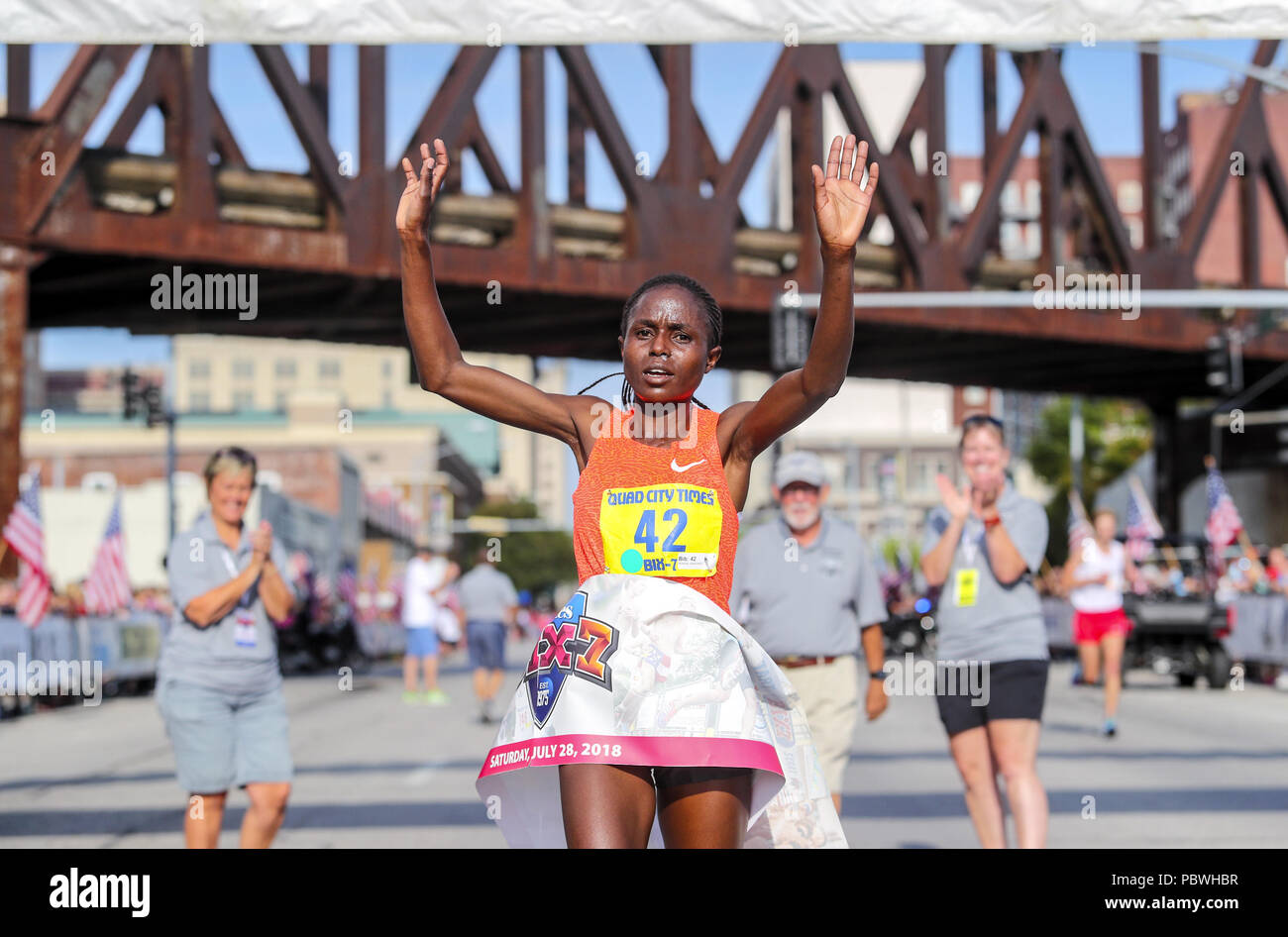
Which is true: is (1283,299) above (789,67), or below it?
below

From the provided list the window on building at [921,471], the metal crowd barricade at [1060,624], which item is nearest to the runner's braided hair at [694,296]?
the metal crowd barricade at [1060,624]

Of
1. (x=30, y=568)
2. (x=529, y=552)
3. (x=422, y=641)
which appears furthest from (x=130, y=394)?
(x=529, y=552)

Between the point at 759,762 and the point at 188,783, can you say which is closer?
the point at 759,762

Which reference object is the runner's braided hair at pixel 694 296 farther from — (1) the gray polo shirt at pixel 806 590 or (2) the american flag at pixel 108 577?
(2) the american flag at pixel 108 577

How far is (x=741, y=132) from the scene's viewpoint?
71.5 ft

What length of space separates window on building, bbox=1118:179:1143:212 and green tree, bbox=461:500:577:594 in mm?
48004

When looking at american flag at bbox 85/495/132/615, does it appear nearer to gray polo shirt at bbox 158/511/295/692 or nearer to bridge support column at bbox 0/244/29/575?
bridge support column at bbox 0/244/29/575

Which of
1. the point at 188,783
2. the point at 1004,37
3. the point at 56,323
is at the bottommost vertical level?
the point at 188,783

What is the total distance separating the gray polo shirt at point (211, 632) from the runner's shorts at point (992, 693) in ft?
8.72

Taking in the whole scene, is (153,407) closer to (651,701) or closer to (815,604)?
(815,604)
